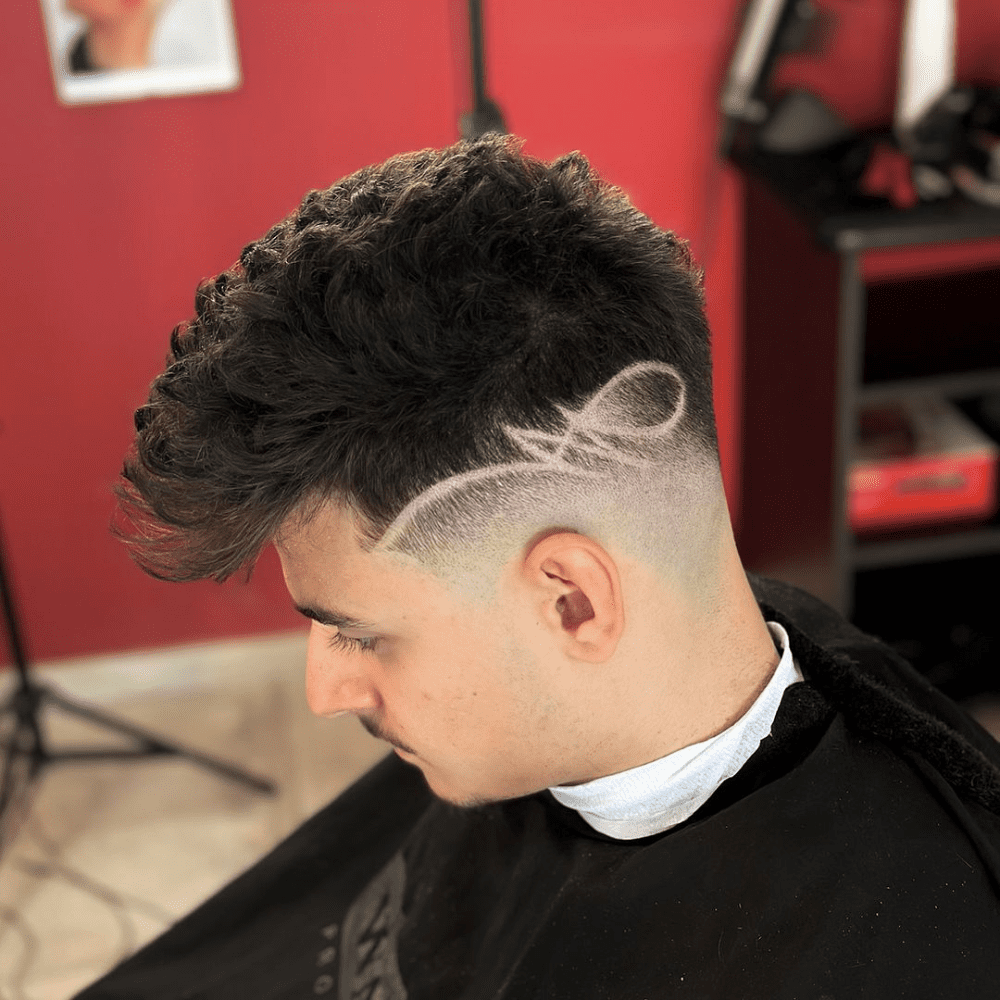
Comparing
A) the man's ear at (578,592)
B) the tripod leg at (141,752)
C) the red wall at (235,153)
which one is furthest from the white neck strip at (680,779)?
the red wall at (235,153)

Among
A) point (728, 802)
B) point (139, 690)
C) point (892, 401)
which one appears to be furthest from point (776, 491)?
point (728, 802)

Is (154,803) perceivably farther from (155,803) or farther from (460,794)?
(460,794)

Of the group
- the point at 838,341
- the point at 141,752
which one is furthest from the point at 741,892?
the point at 141,752

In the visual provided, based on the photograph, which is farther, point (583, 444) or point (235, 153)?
point (235, 153)

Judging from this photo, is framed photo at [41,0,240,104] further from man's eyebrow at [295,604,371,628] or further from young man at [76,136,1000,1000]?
man's eyebrow at [295,604,371,628]

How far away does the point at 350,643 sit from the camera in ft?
3.21

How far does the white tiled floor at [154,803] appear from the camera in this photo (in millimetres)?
2084

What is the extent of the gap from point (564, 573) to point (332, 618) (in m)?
0.18

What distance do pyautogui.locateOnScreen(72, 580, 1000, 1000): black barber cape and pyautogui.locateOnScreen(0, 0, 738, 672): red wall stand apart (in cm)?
134

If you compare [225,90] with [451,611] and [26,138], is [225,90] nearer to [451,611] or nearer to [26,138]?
[26,138]

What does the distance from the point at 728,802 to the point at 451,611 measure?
270 millimetres

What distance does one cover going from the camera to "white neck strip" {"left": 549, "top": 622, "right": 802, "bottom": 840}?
3.18ft

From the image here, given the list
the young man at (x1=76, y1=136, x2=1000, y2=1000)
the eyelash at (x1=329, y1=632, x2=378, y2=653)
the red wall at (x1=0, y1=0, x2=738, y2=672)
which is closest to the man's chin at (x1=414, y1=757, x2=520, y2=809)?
the young man at (x1=76, y1=136, x2=1000, y2=1000)

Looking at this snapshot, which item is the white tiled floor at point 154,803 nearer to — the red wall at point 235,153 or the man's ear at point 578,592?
the red wall at point 235,153
